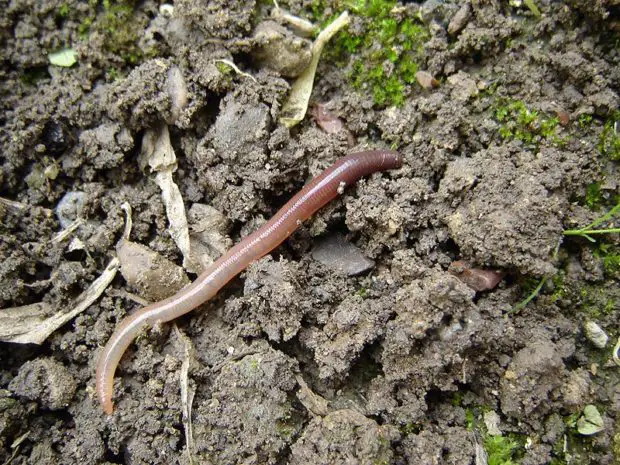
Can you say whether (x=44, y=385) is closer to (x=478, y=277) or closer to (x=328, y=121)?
(x=328, y=121)

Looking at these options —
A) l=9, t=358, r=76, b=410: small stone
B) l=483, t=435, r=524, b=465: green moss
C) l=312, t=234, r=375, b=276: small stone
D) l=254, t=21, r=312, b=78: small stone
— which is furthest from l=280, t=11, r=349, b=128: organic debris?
l=483, t=435, r=524, b=465: green moss

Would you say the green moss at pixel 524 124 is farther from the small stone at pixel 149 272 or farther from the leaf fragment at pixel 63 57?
the leaf fragment at pixel 63 57

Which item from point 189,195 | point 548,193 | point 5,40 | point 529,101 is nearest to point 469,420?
point 548,193

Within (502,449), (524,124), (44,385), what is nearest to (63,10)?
(44,385)

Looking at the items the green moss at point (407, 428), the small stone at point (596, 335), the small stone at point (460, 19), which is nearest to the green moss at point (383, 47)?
the small stone at point (460, 19)

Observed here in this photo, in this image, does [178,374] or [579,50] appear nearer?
[178,374]

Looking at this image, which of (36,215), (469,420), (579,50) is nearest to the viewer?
(469,420)

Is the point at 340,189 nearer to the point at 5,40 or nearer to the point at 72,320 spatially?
the point at 72,320
